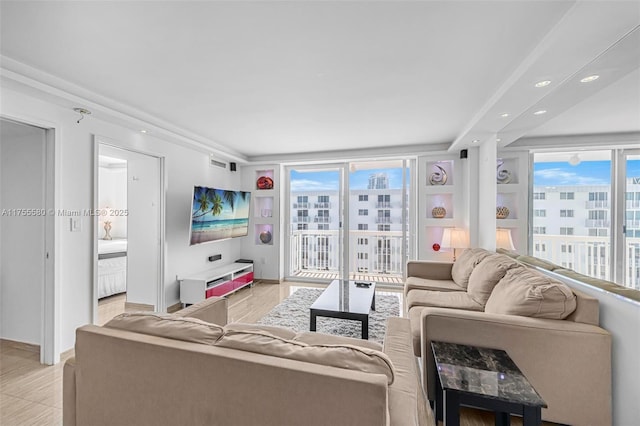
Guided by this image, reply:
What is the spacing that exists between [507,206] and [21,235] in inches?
226

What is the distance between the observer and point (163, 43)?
1.72 meters

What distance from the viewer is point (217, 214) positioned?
13.6 feet

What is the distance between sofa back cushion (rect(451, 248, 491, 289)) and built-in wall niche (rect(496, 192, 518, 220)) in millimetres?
1013

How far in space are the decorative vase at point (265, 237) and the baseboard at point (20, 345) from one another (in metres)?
3.25

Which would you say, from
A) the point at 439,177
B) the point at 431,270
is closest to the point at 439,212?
the point at 439,177

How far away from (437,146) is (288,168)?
266 centimetres

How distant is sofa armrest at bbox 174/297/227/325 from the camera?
1.87 meters

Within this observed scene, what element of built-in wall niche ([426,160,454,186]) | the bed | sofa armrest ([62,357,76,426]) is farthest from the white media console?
built-in wall niche ([426,160,454,186])

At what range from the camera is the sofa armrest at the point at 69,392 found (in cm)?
131

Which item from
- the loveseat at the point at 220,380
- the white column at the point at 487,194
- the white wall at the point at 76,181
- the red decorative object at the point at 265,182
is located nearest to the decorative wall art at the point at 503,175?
the white column at the point at 487,194

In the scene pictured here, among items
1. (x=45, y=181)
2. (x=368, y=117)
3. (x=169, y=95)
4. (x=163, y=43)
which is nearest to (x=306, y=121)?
(x=368, y=117)

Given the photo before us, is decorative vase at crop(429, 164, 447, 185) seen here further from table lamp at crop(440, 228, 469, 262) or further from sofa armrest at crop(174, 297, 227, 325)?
sofa armrest at crop(174, 297, 227, 325)

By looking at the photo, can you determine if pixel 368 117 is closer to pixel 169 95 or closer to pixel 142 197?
pixel 169 95

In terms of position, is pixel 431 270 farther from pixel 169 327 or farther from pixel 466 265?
pixel 169 327
